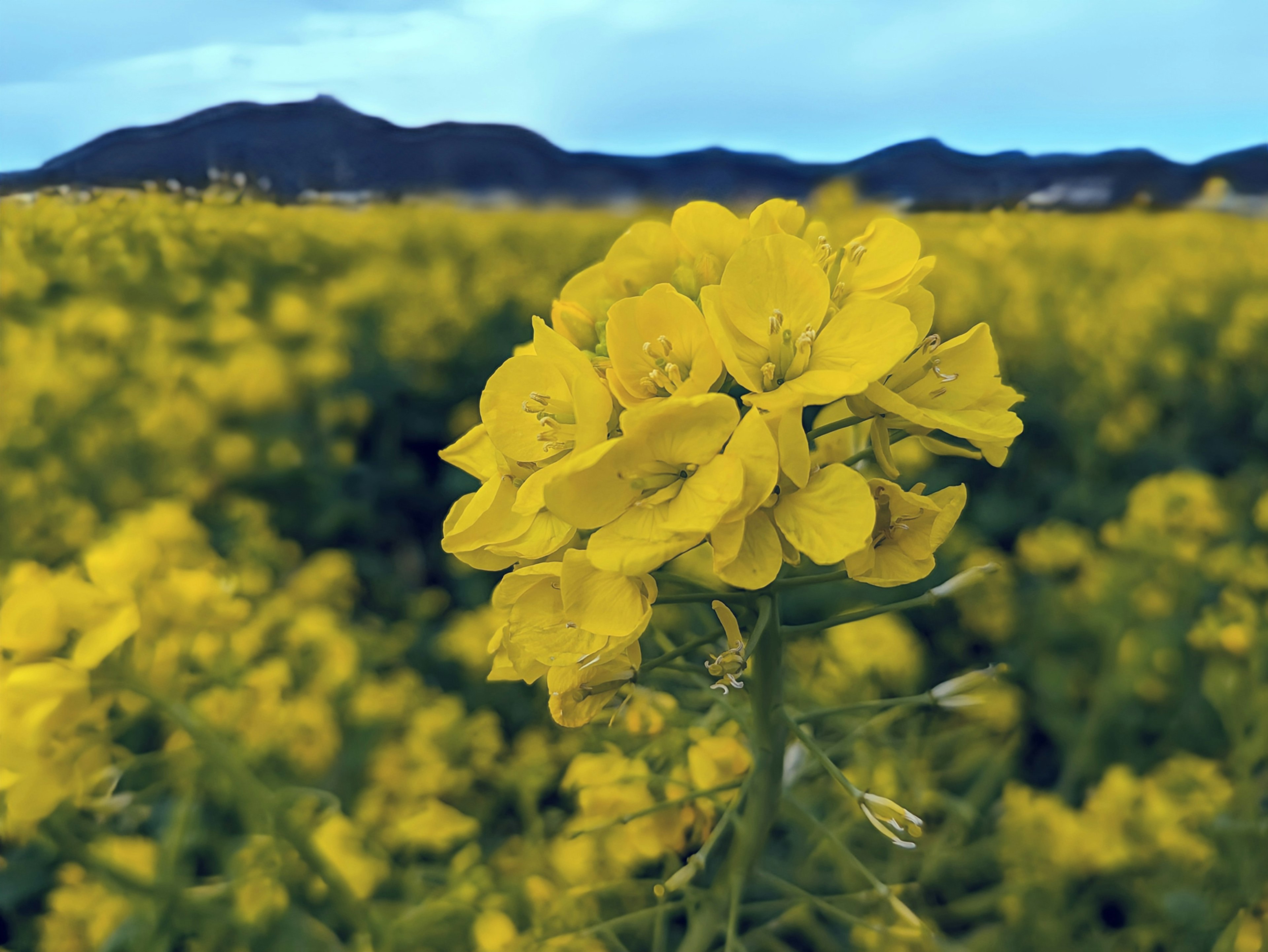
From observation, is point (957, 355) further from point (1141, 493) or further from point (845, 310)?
point (1141, 493)

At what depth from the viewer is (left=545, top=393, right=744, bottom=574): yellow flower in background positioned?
72cm

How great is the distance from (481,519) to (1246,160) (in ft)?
12.1

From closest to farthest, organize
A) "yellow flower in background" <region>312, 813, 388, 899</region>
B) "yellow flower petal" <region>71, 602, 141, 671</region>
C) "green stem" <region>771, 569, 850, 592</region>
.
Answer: "green stem" <region>771, 569, 850, 592</region> < "yellow flower petal" <region>71, 602, 141, 671</region> < "yellow flower in background" <region>312, 813, 388, 899</region>

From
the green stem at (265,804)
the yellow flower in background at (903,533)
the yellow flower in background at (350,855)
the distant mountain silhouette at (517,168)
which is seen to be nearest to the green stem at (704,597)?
the yellow flower in background at (903,533)

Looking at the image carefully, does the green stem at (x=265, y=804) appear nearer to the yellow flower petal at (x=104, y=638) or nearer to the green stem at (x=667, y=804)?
the yellow flower petal at (x=104, y=638)

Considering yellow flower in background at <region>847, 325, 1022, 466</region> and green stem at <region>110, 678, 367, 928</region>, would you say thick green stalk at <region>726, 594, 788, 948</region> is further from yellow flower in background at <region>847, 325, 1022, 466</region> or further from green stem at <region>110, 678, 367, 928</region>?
green stem at <region>110, 678, 367, 928</region>

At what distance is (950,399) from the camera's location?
33.6 inches

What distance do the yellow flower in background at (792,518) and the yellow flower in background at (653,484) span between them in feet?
0.08

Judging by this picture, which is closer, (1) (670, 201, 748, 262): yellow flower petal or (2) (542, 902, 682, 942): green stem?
(1) (670, 201, 748, 262): yellow flower petal

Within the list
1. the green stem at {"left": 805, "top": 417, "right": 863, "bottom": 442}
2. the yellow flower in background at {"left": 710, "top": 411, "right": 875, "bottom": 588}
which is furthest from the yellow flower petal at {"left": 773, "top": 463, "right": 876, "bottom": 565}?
the green stem at {"left": 805, "top": 417, "right": 863, "bottom": 442}

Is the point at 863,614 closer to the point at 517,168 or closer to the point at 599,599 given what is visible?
the point at 599,599

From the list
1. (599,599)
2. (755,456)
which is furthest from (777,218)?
(599,599)

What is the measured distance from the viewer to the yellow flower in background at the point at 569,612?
0.76 metres

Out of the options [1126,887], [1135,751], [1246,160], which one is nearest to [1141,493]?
[1135,751]
